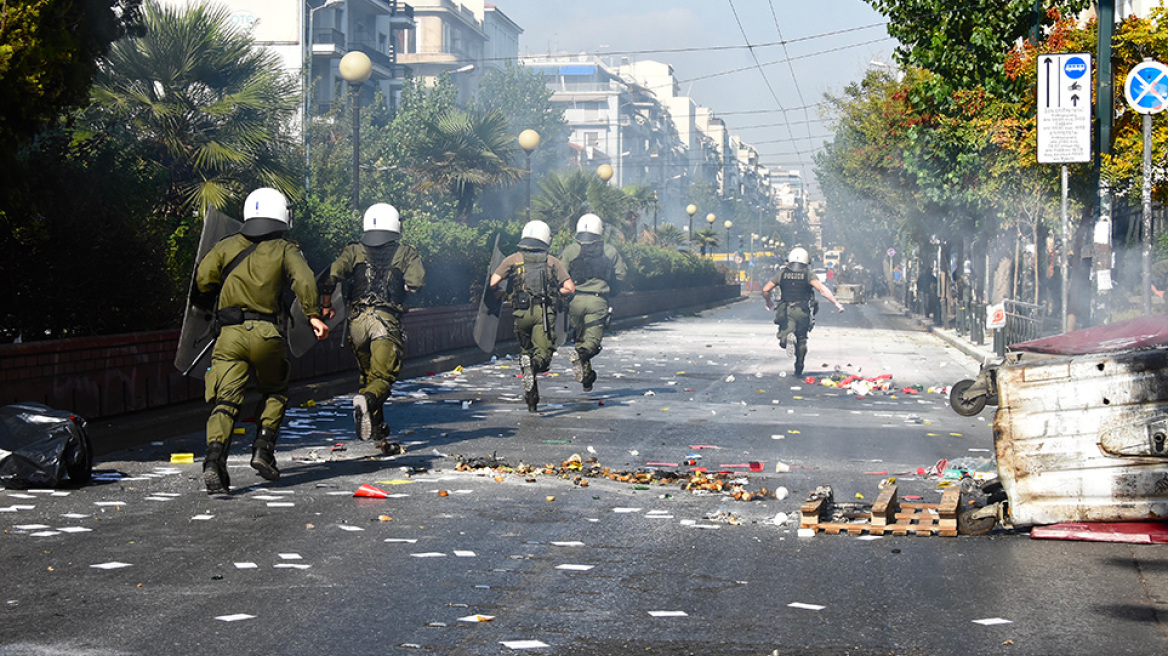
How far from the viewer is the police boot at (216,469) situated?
8367mm

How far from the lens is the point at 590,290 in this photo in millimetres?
15695

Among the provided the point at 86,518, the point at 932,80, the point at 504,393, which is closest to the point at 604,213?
the point at 932,80

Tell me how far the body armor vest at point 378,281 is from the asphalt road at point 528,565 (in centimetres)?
119

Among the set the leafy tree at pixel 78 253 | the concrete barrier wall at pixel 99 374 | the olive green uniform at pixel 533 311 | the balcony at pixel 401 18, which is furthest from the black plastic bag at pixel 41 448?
the balcony at pixel 401 18

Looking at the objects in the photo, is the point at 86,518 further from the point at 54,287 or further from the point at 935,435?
the point at 935,435

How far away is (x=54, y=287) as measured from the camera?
11.4 m

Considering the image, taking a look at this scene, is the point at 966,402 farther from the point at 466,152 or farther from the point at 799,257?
the point at 466,152

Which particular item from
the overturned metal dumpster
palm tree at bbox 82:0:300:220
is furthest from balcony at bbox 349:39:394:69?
the overturned metal dumpster

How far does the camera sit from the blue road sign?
559 inches

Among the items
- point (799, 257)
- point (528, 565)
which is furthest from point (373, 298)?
point (799, 257)

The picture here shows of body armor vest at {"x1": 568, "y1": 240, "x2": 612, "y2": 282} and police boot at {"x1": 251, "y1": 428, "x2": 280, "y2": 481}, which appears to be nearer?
police boot at {"x1": 251, "y1": 428, "x2": 280, "y2": 481}

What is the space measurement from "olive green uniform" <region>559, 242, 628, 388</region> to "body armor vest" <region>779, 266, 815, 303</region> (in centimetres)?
397

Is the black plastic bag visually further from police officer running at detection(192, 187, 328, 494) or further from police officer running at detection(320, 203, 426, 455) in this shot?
police officer running at detection(320, 203, 426, 455)

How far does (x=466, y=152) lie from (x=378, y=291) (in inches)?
1017
